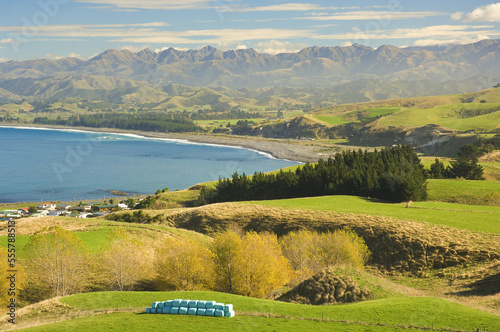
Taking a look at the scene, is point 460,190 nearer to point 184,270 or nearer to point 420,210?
point 420,210

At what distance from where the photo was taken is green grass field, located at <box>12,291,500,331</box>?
2528 centimetres

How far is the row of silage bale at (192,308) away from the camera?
2738 cm

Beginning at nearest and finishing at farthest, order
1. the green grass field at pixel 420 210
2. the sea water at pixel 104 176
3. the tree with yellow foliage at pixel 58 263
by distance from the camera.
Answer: the tree with yellow foliage at pixel 58 263 → the green grass field at pixel 420 210 → the sea water at pixel 104 176

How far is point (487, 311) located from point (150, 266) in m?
28.7

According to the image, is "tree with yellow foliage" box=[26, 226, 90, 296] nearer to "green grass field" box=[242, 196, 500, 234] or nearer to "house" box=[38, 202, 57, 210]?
"green grass field" box=[242, 196, 500, 234]

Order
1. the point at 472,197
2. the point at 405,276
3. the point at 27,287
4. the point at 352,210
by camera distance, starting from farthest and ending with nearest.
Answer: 1. the point at 472,197
2. the point at 352,210
3. the point at 405,276
4. the point at 27,287

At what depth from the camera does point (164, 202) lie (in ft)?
312

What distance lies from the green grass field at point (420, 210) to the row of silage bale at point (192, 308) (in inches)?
1269

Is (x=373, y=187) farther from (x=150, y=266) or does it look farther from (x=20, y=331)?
(x=20, y=331)

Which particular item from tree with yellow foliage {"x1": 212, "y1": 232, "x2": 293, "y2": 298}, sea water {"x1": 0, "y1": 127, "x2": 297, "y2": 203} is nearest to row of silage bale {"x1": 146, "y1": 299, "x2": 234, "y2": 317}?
tree with yellow foliage {"x1": 212, "y1": 232, "x2": 293, "y2": 298}

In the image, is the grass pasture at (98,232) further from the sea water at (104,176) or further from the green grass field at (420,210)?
the sea water at (104,176)

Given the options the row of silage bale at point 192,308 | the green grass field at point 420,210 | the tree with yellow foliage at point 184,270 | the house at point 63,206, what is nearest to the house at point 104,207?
the house at point 63,206

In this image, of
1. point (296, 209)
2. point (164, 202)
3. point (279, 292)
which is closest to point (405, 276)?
point (279, 292)

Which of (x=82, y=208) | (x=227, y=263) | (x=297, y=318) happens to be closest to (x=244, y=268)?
(x=227, y=263)
